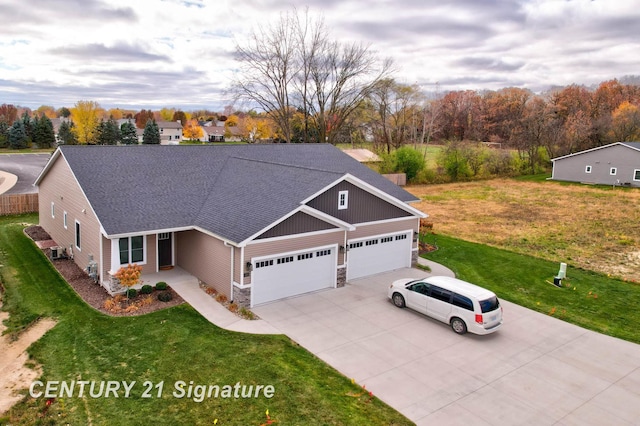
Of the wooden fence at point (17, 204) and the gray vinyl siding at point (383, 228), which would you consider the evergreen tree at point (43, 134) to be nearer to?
the wooden fence at point (17, 204)

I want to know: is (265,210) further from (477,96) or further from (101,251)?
(477,96)

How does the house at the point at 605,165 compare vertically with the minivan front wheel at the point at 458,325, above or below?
above

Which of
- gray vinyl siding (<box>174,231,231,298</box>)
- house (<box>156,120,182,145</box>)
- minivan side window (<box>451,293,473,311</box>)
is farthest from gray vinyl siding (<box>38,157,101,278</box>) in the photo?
house (<box>156,120,182,145</box>)

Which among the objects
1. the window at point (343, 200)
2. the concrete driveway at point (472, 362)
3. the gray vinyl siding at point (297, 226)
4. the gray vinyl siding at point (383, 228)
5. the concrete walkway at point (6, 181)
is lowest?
the concrete driveway at point (472, 362)

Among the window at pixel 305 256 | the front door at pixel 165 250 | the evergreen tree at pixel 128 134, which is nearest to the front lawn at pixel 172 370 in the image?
the front door at pixel 165 250

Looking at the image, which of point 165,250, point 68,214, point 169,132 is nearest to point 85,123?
point 169,132

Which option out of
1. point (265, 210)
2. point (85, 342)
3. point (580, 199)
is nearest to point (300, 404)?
point (85, 342)
